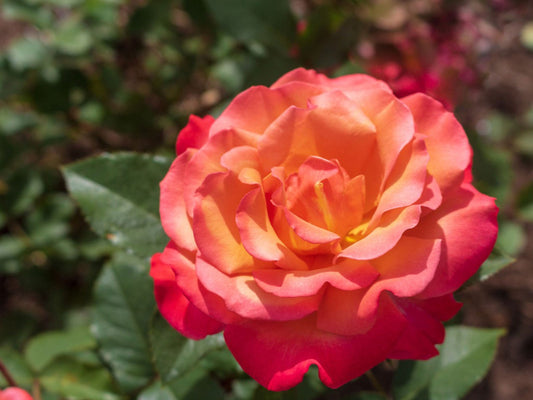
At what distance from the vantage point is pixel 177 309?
0.51 m

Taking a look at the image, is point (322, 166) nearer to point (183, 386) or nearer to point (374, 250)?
point (374, 250)

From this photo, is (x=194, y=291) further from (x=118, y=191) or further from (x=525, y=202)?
(x=525, y=202)

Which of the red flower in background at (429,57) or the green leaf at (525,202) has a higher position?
the red flower in background at (429,57)

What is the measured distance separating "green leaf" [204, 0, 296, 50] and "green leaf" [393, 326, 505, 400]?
0.65 meters

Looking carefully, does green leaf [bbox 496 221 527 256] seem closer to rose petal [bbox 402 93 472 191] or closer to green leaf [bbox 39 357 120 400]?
rose petal [bbox 402 93 472 191]

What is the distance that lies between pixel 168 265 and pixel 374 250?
0.21 m

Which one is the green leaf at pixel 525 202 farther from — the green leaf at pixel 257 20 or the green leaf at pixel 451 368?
the green leaf at pixel 257 20

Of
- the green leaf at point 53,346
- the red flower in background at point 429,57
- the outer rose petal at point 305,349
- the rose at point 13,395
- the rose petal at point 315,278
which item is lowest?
the green leaf at point 53,346

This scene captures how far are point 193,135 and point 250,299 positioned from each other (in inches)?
8.2

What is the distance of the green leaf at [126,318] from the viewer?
81cm

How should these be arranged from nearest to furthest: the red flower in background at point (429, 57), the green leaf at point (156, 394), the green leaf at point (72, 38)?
the green leaf at point (156, 394)
the green leaf at point (72, 38)
the red flower in background at point (429, 57)

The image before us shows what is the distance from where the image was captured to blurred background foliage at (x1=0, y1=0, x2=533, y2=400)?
90cm

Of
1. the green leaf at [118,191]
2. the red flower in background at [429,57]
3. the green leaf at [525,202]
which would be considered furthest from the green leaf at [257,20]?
the green leaf at [525,202]

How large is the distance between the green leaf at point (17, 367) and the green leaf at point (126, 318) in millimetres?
148
